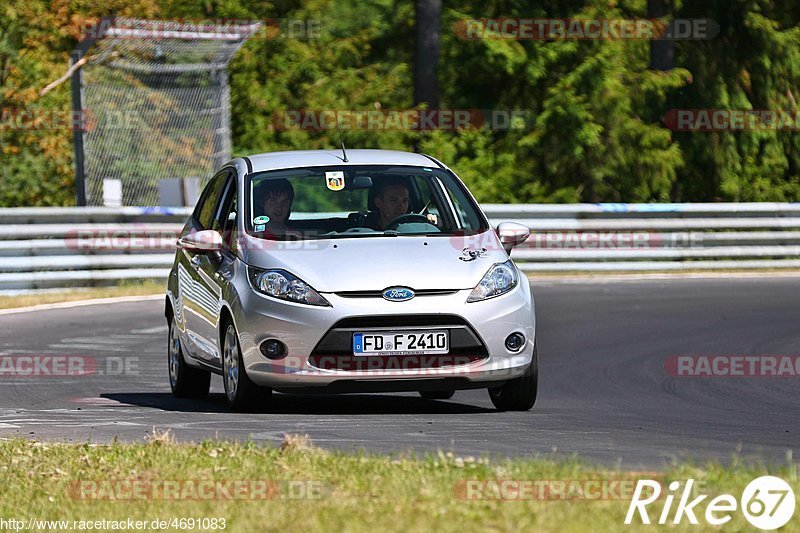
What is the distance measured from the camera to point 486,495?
21.0 ft

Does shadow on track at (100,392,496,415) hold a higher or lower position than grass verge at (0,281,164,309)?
higher

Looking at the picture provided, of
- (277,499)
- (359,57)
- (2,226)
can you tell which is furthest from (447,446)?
(359,57)

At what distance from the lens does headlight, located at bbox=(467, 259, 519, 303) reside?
9891 millimetres

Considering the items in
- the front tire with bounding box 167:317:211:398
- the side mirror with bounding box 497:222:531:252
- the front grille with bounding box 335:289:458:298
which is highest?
the side mirror with bounding box 497:222:531:252

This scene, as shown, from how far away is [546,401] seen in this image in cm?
1119

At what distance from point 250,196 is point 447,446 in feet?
10.3

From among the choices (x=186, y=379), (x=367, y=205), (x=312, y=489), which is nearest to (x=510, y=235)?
(x=367, y=205)

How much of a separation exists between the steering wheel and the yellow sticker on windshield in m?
0.44

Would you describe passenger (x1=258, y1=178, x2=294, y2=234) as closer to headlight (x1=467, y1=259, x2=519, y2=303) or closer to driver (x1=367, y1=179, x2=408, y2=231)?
driver (x1=367, y1=179, x2=408, y2=231)

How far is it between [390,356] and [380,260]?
1.94ft

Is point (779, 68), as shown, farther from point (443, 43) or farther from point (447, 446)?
point (447, 446)

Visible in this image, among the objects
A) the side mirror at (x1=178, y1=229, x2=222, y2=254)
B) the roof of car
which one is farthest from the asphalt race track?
the roof of car

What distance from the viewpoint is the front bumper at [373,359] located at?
382 inches

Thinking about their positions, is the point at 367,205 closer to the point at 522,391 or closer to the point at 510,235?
the point at 510,235
